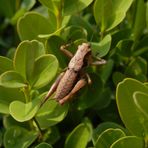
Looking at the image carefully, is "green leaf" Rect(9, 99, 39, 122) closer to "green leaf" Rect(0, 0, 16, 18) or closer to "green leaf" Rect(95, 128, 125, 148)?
"green leaf" Rect(95, 128, 125, 148)

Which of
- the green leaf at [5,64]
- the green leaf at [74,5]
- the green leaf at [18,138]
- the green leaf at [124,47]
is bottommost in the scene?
the green leaf at [18,138]

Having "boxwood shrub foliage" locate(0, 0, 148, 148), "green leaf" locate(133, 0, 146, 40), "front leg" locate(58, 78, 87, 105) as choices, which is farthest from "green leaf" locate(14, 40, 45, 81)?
"green leaf" locate(133, 0, 146, 40)

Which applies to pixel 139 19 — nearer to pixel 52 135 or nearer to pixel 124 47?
pixel 124 47

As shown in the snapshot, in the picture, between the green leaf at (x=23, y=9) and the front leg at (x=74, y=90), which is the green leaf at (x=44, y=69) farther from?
the green leaf at (x=23, y=9)

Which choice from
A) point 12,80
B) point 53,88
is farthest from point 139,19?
point 12,80

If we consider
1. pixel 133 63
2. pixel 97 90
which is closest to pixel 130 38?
pixel 133 63

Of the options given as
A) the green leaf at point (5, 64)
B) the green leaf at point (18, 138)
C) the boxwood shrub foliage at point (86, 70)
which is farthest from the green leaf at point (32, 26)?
the green leaf at point (18, 138)
